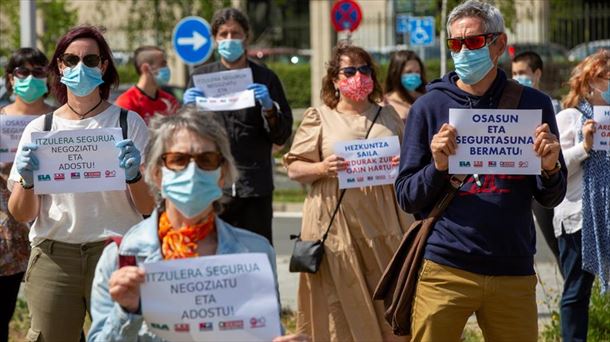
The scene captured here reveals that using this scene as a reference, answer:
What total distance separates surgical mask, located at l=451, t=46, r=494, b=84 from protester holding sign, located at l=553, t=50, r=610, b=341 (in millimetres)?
1869

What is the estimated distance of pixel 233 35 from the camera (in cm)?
862

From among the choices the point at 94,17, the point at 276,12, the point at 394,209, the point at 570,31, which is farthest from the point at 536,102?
the point at 276,12

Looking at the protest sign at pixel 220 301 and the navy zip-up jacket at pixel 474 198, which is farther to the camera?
the navy zip-up jacket at pixel 474 198

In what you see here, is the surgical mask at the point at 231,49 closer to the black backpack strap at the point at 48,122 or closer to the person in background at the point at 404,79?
the person in background at the point at 404,79

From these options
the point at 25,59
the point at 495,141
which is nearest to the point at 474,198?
the point at 495,141

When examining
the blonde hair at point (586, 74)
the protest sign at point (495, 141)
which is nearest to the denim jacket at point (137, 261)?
the protest sign at point (495, 141)

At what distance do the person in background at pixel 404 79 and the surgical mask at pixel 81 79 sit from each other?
11.3 ft

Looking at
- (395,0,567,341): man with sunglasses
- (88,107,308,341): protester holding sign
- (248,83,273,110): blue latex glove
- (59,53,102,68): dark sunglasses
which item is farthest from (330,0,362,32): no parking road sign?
(88,107,308,341): protester holding sign

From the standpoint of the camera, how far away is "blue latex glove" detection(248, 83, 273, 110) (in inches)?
320

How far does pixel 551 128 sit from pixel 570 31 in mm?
23180

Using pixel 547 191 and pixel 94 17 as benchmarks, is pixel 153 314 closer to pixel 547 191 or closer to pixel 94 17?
pixel 547 191

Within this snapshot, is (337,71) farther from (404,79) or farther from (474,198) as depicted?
(474,198)

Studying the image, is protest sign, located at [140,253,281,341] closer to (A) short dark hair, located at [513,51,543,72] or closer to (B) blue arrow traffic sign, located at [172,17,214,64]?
(A) short dark hair, located at [513,51,543,72]

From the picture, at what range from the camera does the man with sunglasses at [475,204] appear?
17.8 ft
